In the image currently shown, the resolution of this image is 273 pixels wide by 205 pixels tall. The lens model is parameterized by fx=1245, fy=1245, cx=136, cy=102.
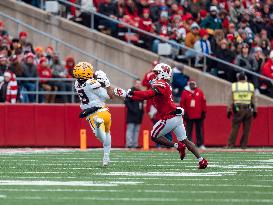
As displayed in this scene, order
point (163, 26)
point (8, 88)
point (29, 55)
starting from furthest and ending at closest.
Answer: point (163, 26)
point (29, 55)
point (8, 88)

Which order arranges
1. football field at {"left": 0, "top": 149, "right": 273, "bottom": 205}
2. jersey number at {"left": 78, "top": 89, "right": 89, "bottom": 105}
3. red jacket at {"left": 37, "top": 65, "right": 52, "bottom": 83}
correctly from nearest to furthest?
1. football field at {"left": 0, "top": 149, "right": 273, "bottom": 205}
2. jersey number at {"left": 78, "top": 89, "right": 89, "bottom": 105}
3. red jacket at {"left": 37, "top": 65, "right": 52, "bottom": 83}

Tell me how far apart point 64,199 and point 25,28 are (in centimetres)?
1876

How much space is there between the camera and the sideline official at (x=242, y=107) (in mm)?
27234

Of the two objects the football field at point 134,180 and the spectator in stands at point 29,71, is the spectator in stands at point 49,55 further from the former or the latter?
the football field at point 134,180

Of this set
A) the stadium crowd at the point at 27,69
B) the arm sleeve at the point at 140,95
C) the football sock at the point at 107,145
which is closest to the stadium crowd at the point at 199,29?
the stadium crowd at the point at 27,69

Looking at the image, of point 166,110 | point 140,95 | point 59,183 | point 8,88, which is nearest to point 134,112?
point 8,88

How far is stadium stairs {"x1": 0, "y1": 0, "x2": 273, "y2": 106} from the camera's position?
1209 inches

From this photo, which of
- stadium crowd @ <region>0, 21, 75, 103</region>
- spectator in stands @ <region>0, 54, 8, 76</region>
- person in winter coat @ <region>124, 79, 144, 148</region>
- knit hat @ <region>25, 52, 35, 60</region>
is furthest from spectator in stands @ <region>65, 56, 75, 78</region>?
person in winter coat @ <region>124, 79, 144, 148</region>

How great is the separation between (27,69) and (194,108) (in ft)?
13.2

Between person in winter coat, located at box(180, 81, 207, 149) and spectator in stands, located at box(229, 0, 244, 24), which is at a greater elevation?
spectator in stands, located at box(229, 0, 244, 24)

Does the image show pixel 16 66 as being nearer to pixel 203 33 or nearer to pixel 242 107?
pixel 242 107

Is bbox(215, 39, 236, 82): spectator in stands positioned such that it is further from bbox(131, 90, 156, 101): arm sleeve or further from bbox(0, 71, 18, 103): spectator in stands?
bbox(131, 90, 156, 101): arm sleeve

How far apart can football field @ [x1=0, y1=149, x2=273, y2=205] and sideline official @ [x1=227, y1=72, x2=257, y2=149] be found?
459 cm

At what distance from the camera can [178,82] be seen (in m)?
29.5
